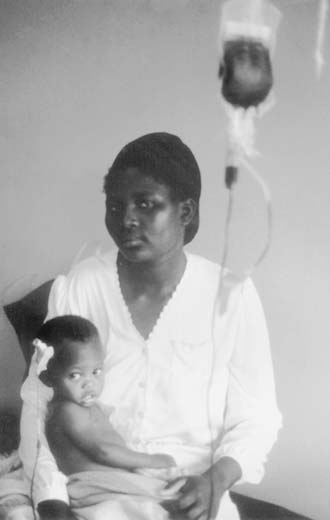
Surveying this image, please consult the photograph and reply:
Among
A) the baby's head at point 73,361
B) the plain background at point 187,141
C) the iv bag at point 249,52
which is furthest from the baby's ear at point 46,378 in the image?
the iv bag at point 249,52

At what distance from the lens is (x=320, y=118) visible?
121 cm

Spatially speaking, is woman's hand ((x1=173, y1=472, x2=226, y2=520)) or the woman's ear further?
the woman's ear

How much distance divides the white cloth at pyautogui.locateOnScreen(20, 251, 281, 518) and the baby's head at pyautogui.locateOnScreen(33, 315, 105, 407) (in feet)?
0.09

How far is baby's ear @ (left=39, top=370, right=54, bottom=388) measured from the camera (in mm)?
1204

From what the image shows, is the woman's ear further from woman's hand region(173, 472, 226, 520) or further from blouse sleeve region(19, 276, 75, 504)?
woman's hand region(173, 472, 226, 520)

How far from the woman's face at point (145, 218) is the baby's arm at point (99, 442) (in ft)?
0.96

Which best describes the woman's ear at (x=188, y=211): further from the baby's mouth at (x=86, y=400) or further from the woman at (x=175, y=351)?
the baby's mouth at (x=86, y=400)

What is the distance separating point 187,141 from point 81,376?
46cm

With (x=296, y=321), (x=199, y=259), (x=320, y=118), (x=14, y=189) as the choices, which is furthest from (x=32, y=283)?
(x=320, y=118)

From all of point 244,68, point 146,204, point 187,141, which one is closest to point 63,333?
point 146,204

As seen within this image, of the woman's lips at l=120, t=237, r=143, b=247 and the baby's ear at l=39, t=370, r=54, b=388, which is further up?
the woman's lips at l=120, t=237, r=143, b=247

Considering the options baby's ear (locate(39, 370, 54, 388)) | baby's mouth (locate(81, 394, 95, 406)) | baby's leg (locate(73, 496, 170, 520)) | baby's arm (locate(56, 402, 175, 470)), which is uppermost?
baby's ear (locate(39, 370, 54, 388))

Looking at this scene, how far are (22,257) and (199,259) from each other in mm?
380

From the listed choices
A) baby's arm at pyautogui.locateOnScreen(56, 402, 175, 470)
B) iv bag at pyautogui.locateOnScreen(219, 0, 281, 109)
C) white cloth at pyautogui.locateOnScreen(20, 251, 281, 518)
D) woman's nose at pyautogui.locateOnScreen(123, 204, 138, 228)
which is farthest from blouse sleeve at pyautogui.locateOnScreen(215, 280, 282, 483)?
iv bag at pyautogui.locateOnScreen(219, 0, 281, 109)
